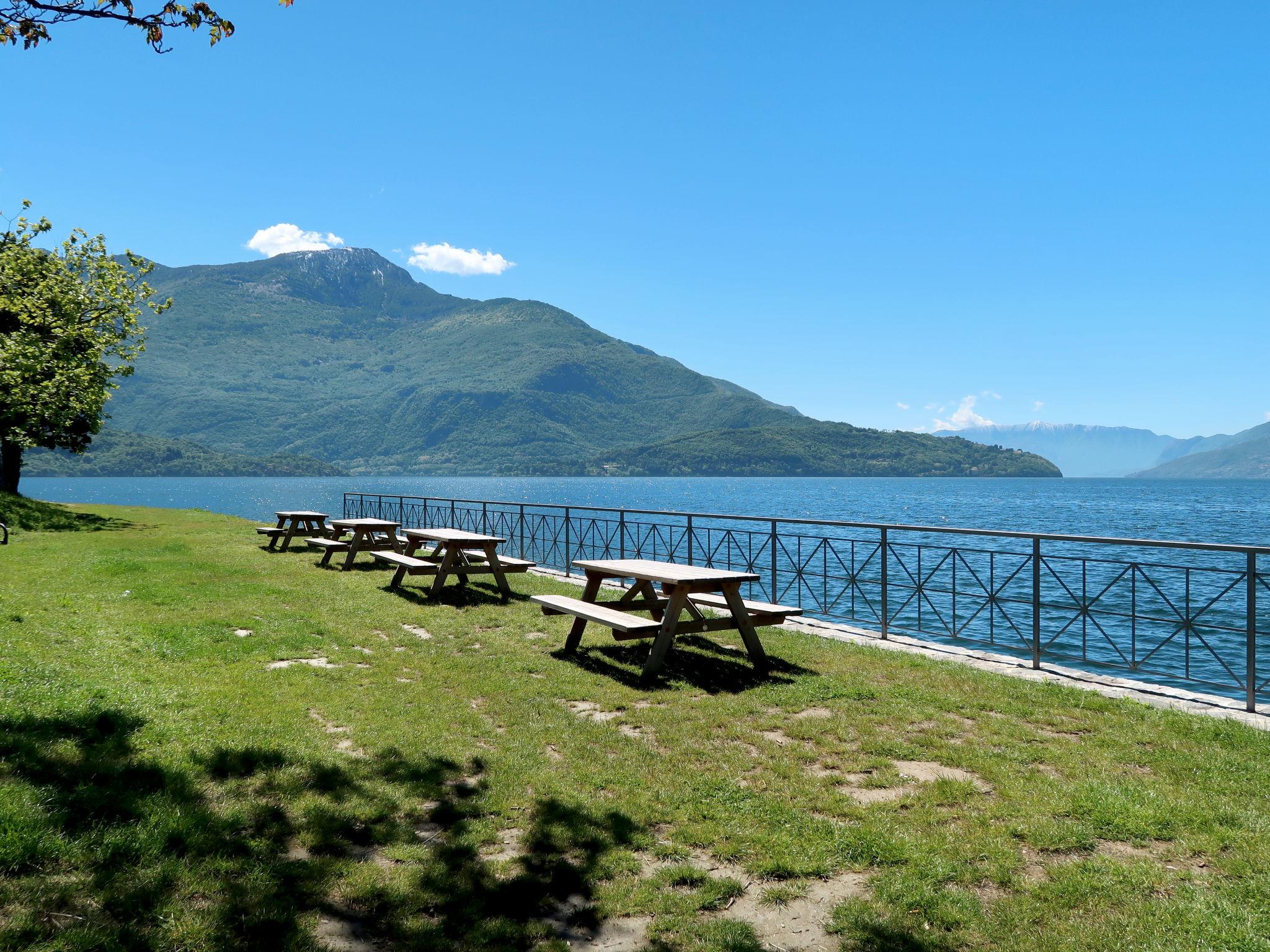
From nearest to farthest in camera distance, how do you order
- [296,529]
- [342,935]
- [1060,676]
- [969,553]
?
1. [342,935]
2. [1060,676]
3. [969,553]
4. [296,529]

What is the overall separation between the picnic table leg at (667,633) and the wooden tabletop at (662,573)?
0.12m

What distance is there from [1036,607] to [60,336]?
2545 centimetres

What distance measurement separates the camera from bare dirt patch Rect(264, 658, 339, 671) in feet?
21.5

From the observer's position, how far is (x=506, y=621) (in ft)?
29.5

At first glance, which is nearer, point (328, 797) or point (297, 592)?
point (328, 797)

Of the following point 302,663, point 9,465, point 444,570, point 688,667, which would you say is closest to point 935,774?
point 688,667

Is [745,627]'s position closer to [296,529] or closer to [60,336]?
[296,529]

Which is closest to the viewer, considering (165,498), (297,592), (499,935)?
(499,935)

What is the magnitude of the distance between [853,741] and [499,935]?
9.30 feet

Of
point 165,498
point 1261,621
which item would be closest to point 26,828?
point 1261,621

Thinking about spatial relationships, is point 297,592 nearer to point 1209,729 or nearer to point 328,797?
point 328,797

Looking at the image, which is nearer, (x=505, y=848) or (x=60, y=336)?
(x=505, y=848)

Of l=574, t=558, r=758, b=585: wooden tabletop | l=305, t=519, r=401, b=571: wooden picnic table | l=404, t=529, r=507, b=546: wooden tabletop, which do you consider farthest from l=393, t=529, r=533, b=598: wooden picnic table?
l=574, t=558, r=758, b=585: wooden tabletop

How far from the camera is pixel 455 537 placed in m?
10.8
